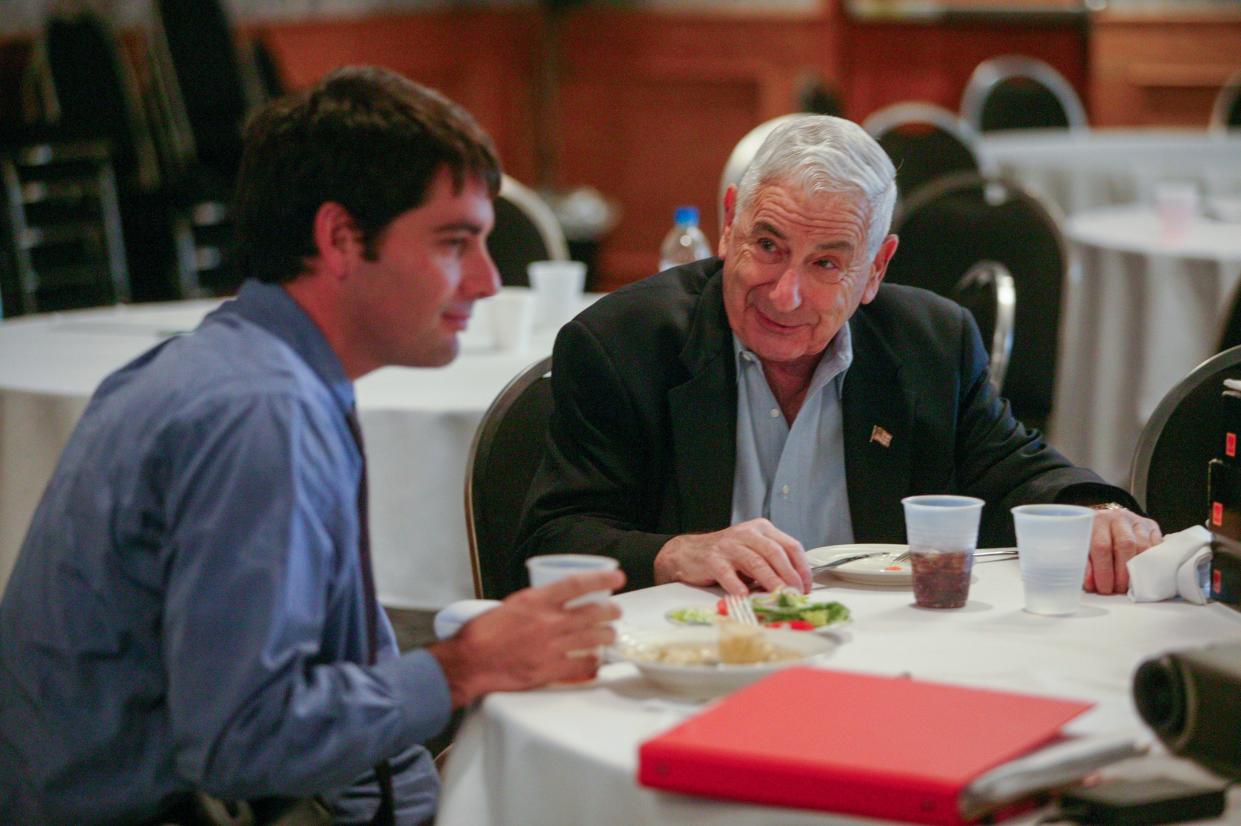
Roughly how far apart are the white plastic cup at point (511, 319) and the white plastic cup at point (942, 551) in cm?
162

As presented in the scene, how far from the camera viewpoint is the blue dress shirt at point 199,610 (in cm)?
129

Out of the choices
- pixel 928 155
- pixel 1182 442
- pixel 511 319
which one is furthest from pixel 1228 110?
pixel 1182 442

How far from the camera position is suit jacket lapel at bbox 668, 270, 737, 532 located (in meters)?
2.06

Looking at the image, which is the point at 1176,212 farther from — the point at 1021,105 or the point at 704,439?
the point at 1021,105

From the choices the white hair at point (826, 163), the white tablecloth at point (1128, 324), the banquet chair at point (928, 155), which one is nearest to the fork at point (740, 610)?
the white hair at point (826, 163)

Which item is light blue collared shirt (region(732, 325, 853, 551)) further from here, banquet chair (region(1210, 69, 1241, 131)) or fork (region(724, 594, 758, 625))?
banquet chair (region(1210, 69, 1241, 131))

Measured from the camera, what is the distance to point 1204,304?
161 inches

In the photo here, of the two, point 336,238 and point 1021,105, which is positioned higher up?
point 336,238

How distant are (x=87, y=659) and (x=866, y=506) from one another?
1054mm

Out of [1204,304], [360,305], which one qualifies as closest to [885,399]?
[360,305]

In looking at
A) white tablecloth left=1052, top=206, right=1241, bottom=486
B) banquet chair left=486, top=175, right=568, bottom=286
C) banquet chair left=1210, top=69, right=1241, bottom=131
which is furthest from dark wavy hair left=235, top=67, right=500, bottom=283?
banquet chair left=1210, top=69, right=1241, bottom=131

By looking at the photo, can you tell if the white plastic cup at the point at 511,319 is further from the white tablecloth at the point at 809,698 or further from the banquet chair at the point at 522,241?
the white tablecloth at the point at 809,698

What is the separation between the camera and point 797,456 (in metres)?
2.10

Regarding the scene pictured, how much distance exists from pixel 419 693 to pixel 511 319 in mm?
1844
